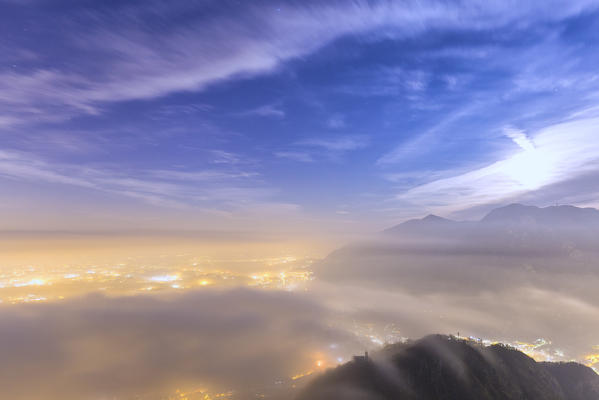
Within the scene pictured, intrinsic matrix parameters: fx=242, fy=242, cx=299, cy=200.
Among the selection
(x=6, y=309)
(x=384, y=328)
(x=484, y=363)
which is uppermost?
(x=6, y=309)

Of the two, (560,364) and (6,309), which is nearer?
(560,364)

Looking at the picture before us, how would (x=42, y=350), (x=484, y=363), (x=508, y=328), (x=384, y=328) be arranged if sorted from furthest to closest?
(x=508, y=328) < (x=384, y=328) < (x=42, y=350) < (x=484, y=363)

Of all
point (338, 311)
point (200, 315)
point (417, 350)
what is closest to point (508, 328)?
point (338, 311)

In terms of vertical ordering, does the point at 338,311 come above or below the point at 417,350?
below

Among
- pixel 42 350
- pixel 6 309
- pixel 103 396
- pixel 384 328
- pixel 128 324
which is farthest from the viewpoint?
pixel 384 328

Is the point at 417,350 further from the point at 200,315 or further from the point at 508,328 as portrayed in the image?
the point at 508,328

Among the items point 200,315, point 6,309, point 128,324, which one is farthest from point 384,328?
point 6,309
